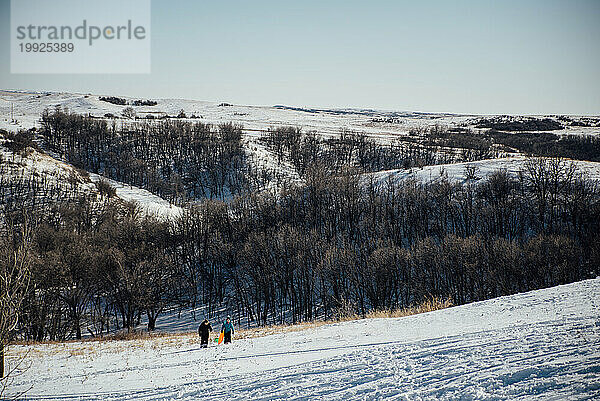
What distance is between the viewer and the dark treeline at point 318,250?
127 feet

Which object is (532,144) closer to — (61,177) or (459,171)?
(459,171)

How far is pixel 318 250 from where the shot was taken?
54406 millimetres

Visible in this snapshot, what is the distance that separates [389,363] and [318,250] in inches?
1730

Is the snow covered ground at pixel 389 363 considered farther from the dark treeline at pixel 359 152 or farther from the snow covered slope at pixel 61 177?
the dark treeline at pixel 359 152

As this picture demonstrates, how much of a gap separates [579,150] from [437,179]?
67000 mm

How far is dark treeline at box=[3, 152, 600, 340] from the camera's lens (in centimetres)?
3875

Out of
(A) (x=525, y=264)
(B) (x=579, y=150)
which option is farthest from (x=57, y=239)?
(B) (x=579, y=150)

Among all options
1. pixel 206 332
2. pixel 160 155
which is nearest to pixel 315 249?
pixel 206 332

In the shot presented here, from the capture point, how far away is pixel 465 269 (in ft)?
157

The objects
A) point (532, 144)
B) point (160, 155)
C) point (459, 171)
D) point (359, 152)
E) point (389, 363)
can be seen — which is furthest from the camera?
point (532, 144)

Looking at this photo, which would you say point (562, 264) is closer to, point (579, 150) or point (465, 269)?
point (465, 269)

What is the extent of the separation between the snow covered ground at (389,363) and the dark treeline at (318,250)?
18175 mm

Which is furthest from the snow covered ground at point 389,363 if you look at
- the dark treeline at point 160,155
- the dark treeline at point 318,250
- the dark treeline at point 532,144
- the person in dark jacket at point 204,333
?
the dark treeline at point 532,144

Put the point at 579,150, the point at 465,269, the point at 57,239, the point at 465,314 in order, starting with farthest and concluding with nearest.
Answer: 1. the point at 579,150
2. the point at 465,269
3. the point at 57,239
4. the point at 465,314
